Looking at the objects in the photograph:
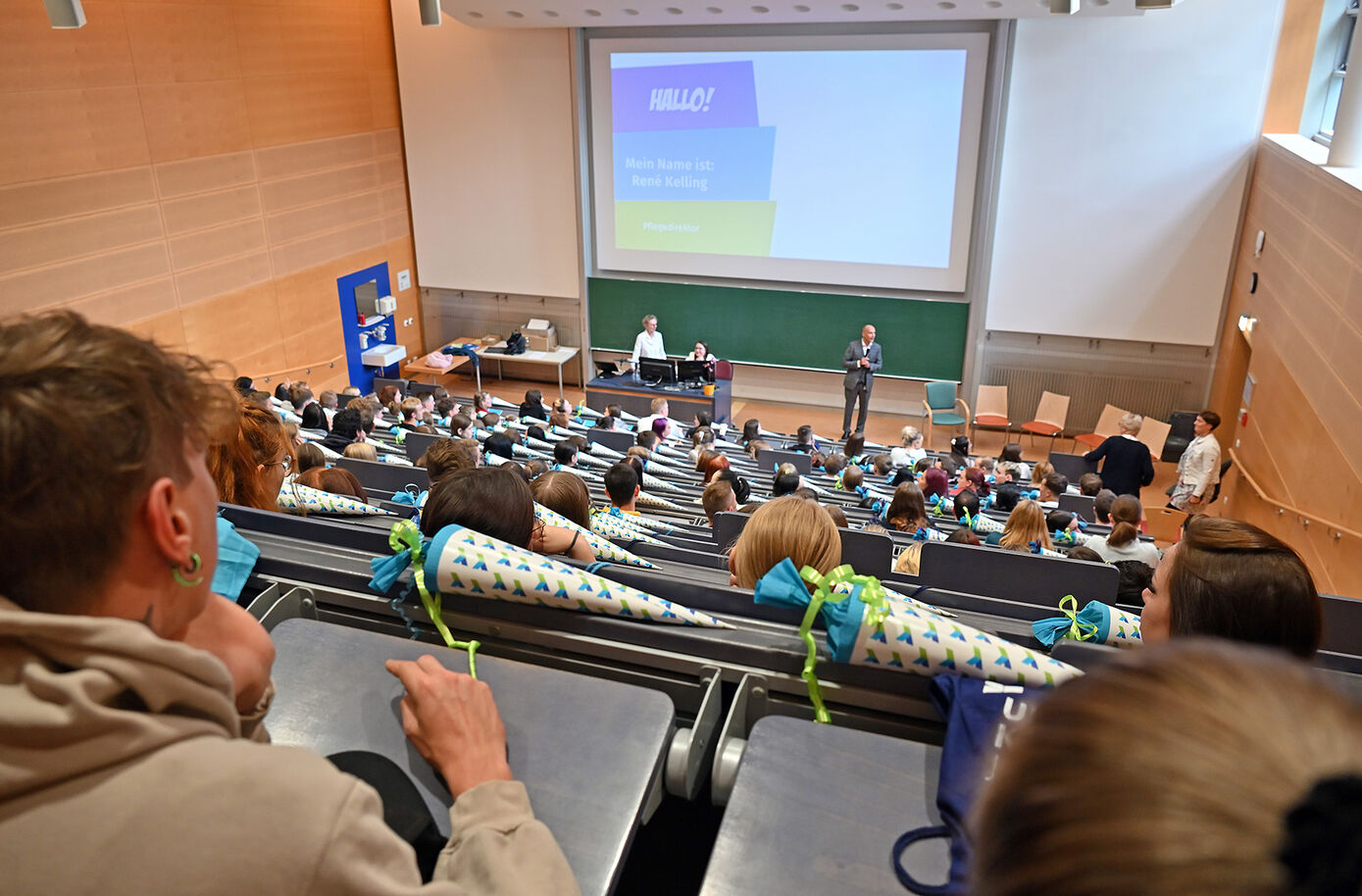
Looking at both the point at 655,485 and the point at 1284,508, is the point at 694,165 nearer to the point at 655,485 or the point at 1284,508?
the point at 655,485

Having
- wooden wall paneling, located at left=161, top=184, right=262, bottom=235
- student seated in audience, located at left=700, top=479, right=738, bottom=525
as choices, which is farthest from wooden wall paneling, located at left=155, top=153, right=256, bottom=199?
student seated in audience, located at left=700, top=479, right=738, bottom=525

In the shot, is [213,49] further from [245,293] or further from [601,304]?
[601,304]

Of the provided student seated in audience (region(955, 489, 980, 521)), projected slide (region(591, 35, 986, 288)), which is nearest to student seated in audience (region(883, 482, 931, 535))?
student seated in audience (region(955, 489, 980, 521))


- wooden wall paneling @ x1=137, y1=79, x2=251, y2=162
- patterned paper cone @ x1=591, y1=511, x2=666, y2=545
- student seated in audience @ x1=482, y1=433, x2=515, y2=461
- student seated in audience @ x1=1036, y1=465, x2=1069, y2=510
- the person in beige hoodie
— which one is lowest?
student seated in audience @ x1=1036, y1=465, x2=1069, y2=510

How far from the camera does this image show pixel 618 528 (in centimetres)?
461

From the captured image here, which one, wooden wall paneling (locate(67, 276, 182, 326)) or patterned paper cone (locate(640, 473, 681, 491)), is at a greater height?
wooden wall paneling (locate(67, 276, 182, 326))

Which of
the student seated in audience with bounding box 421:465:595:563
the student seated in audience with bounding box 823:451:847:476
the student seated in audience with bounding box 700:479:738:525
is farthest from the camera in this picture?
the student seated in audience with bounding box 823:451:847:476

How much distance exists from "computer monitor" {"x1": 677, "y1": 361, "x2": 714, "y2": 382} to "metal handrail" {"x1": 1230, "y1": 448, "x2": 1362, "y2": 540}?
608 centimetres

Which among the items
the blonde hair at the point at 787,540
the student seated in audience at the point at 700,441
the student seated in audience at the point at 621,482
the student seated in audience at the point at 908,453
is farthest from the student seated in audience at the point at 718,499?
the student seated in audience at the point at 908,453

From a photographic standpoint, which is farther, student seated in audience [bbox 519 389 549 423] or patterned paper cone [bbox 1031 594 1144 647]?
student seated in audience [bbox 519 389 549 423]

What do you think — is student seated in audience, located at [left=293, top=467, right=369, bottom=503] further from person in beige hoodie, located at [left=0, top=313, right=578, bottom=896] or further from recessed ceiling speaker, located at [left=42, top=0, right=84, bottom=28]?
recessed ceiling speaker, located at [left=42, top=0, right=84, bottom=28]

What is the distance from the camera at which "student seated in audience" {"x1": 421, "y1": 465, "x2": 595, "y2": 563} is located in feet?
7.80

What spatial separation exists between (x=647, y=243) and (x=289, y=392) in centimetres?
566

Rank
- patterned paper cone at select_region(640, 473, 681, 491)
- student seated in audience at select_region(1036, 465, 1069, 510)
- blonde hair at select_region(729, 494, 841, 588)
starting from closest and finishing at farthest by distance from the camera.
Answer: blonde hair at select_region(729, 494, 841, 588), patterned paper cone at select_region(640, 473, 681, 491), student seated in audience at select_region(1036, 465, 1069, 510)
